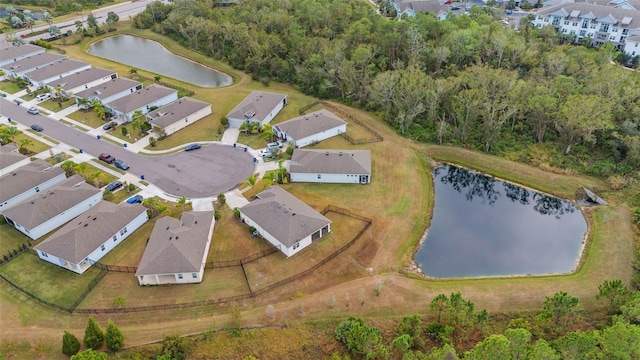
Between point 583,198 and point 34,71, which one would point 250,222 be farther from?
point 34,71

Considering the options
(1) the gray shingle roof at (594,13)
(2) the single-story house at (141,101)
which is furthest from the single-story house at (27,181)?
(1) the gray shingle roof at (594,13)

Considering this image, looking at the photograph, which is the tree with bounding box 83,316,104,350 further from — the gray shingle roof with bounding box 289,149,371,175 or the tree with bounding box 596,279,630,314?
the tree with bounding box 596,279,630,314

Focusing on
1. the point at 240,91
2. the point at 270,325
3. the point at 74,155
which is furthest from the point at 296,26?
the point at 270,325

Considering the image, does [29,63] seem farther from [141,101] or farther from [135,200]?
[135,200]

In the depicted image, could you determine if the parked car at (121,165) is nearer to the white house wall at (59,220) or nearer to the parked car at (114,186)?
the parked car at (114,186)

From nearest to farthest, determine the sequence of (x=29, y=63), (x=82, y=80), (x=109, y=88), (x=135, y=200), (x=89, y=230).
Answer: (x=89, y=230) → (x=135, y=200) → (x=109, y=88) → (x=82, y=80) → (x=29, y=63)

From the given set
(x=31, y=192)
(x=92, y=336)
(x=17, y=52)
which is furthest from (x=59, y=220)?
(x=17, y=52)
